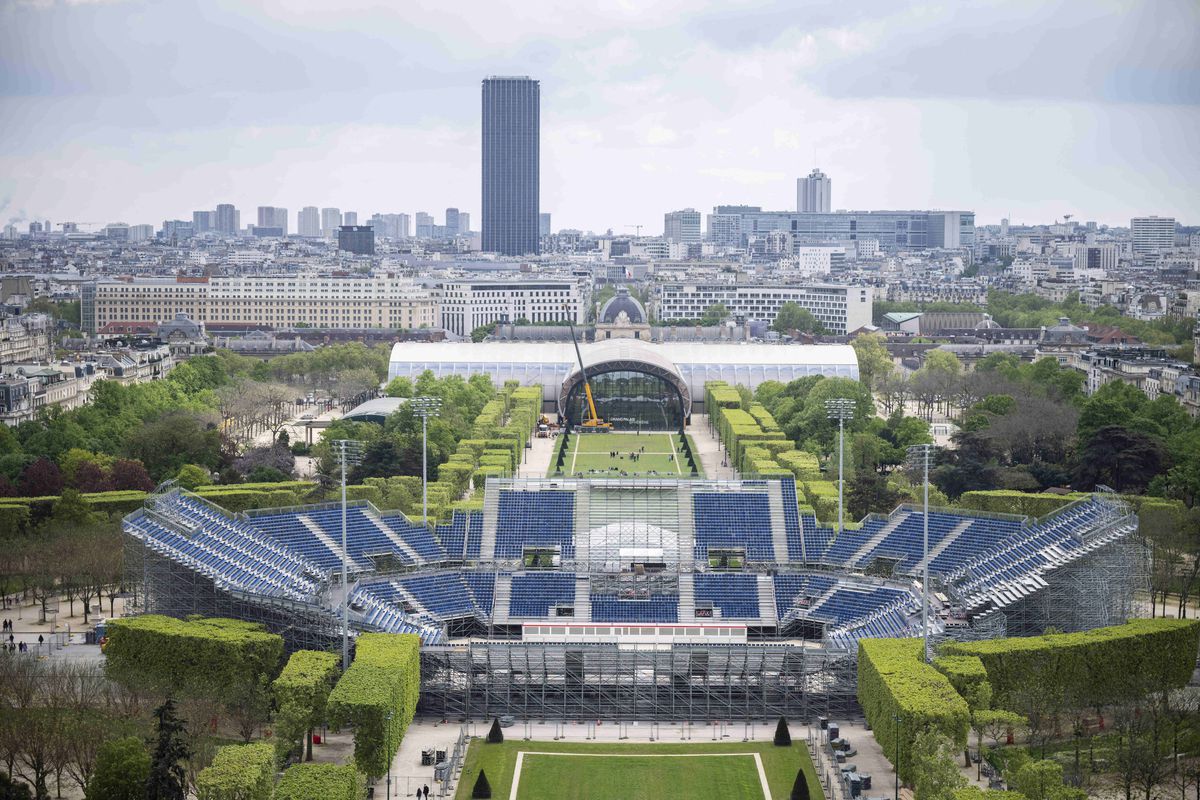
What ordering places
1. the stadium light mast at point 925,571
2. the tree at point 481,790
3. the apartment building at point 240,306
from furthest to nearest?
the apartment building at point 240,306 → the stadium light mast at point 925,571 → the tree at point 481,790

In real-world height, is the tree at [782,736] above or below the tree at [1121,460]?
below

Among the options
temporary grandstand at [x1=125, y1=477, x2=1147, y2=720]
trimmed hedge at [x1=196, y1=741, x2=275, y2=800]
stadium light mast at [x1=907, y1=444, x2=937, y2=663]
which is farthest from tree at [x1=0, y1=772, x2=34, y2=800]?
stadium light mast at [x1=907, y1=444, x2=937, y2=663]

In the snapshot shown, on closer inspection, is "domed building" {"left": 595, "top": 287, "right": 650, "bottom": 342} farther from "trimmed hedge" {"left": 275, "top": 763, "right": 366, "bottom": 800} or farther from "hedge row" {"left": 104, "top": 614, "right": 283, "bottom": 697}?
"trimmed hedge" {"left": 275, "top": 763, "right": 366, "bottom": 800}

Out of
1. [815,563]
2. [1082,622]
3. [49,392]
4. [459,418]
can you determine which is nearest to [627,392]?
[459,418]

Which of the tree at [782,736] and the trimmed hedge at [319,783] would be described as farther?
the tree at [782,736]

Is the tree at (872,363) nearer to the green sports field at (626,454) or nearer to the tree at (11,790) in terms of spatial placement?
the green sports field at (626,454)

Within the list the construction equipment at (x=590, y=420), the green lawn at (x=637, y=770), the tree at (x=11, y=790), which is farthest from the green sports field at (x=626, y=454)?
the tree at (x=11, y=790)

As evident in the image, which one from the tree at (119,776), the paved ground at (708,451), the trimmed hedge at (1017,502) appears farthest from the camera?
the paved ground at (708,451)
